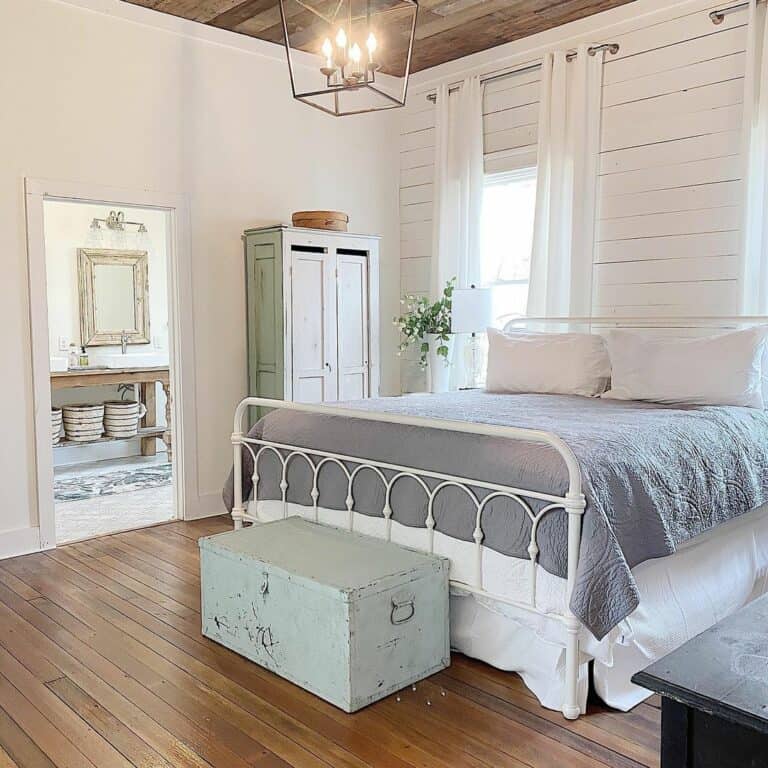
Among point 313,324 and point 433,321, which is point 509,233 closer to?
point 433,321

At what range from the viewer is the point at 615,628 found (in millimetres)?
2248

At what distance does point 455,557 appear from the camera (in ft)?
8.47

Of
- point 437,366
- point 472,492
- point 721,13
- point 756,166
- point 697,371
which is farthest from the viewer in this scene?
point 437,366

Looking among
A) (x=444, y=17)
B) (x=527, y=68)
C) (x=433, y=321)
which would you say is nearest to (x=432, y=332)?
(x=433, y=321)

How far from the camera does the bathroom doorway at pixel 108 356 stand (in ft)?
18.7

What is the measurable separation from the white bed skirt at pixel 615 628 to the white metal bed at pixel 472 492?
3 centimetres

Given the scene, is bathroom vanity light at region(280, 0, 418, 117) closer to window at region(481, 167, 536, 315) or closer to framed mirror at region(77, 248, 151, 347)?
window at region(481, 167, 536, 315)

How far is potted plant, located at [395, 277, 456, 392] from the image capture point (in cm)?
497

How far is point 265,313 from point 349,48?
7.07 ft

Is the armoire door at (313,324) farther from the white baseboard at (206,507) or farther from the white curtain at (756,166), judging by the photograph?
the white curtain at (756,166)

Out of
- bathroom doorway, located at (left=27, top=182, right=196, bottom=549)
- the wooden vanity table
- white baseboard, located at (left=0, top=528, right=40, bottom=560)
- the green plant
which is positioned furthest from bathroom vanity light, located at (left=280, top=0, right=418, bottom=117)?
white baseboard, located at (left=0, top=528, right=40, bottom=560)

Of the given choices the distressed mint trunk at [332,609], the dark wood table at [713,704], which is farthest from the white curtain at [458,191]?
the dark wood table at [713,704]

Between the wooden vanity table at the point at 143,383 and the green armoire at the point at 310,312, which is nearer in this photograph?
the green armoire at the point at 310,312

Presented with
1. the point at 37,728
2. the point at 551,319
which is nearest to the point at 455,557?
the point at 37,728
